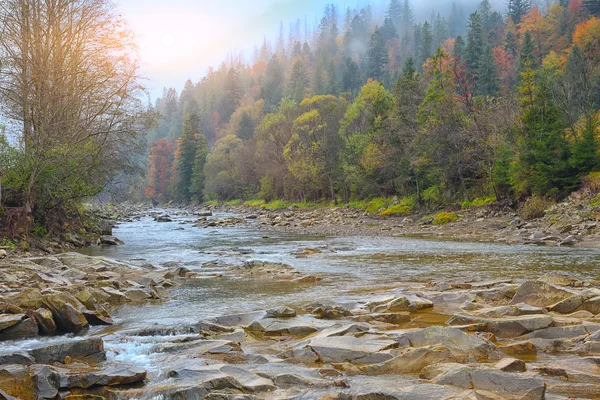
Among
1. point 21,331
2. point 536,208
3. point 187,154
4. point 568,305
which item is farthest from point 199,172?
point 568,305

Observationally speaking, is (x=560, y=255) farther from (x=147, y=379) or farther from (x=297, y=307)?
(x=147, y=379)

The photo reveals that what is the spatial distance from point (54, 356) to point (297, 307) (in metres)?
4.93

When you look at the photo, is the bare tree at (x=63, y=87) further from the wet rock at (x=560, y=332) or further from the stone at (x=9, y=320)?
the wet rock at (x=560, y=332)

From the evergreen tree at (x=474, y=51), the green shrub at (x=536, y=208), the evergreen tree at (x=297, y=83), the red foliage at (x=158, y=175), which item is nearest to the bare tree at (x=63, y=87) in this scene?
the green shrub at (x=536, y=208)

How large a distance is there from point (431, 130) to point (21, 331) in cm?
3405

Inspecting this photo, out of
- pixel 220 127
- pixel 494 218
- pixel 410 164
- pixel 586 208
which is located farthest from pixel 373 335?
pixel 220 127

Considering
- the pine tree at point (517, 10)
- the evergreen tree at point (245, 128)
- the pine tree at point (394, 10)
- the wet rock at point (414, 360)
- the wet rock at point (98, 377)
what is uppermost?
the pine tree at point (394, 10)

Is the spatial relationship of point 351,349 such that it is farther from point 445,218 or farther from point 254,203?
point 254,203

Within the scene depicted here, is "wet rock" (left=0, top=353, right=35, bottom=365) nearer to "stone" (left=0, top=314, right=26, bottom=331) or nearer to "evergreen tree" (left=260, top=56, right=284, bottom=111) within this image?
"stone" (left=0, top=314, right=26, bottom=331)

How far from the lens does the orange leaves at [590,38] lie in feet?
200

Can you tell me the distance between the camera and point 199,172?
308 ft

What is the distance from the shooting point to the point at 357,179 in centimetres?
4806

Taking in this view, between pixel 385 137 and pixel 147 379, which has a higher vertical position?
pixel 385 137

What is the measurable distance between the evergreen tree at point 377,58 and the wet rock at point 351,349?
106 m
